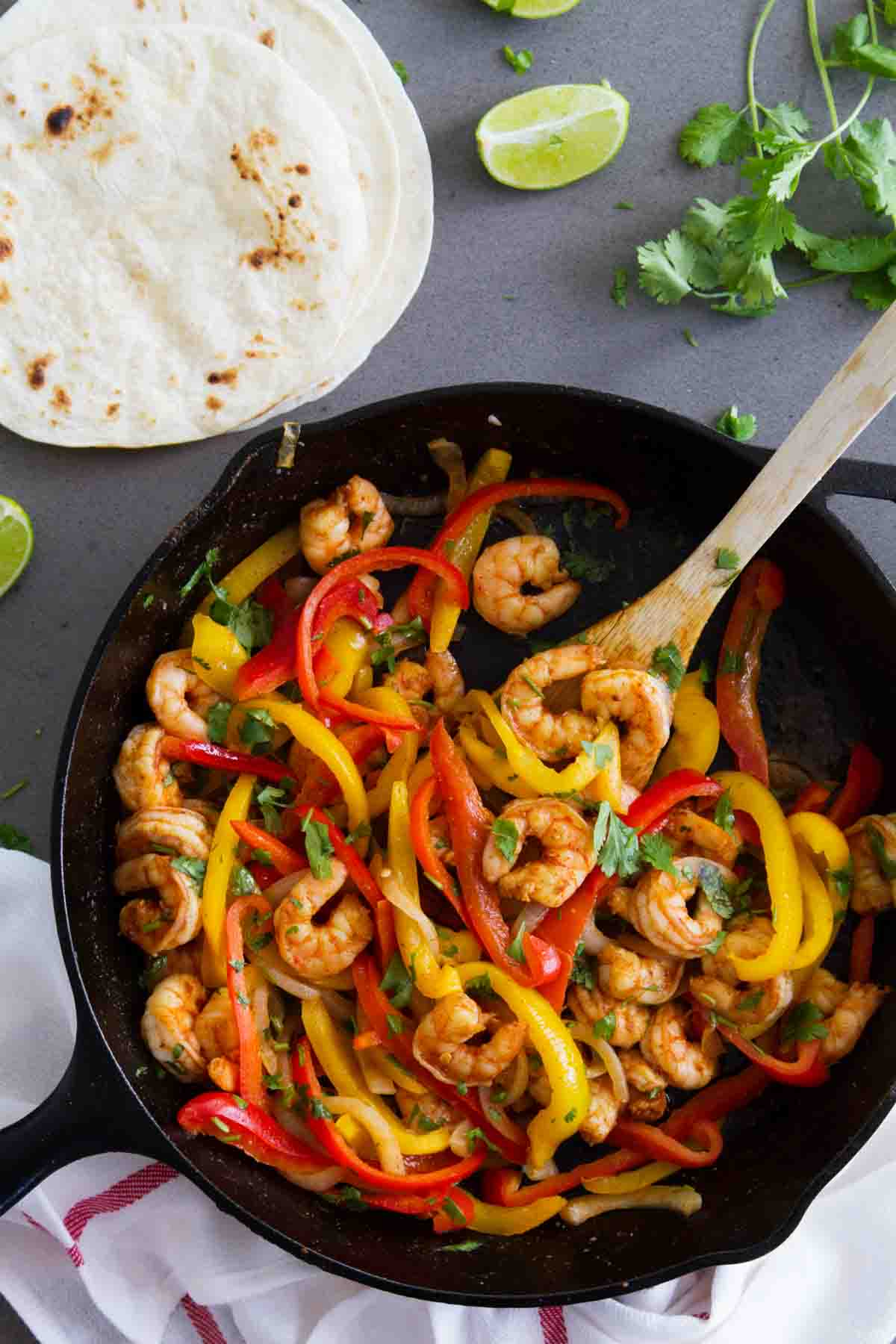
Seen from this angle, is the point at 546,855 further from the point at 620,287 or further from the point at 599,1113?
the point at 620,287

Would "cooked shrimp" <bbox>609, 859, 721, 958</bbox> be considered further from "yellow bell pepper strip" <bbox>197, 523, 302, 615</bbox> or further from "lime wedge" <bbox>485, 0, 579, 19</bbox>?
"lime wedge" <bbox>485, 0, 579, 19</bbox>

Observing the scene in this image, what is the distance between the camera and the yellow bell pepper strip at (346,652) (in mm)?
3227

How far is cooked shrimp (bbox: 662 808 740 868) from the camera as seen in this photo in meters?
3.13

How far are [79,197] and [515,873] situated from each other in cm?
218

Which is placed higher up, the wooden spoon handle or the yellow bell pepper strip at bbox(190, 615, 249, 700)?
the wooden spoon handle

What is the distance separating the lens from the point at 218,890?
3045 mm

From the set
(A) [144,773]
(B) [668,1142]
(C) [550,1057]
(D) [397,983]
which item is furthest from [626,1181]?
(A) [144,773]

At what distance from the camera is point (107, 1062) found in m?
2.69

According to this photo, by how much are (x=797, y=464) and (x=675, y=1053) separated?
151cm

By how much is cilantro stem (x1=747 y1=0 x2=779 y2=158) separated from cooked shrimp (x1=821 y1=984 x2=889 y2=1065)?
2389 millimetres

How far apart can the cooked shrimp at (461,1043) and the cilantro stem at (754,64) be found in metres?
2.56

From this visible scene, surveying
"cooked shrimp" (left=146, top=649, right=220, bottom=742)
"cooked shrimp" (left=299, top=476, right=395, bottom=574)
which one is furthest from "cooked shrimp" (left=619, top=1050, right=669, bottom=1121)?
"cooked shrimp" (left=299, top=476, right=395, bottom=574)

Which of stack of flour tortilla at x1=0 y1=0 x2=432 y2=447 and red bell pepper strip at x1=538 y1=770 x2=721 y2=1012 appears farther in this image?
stack of flour tortilla at x1=0 y1=0 x2=432 y2=447

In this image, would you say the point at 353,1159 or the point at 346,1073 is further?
the point at 346,1073
